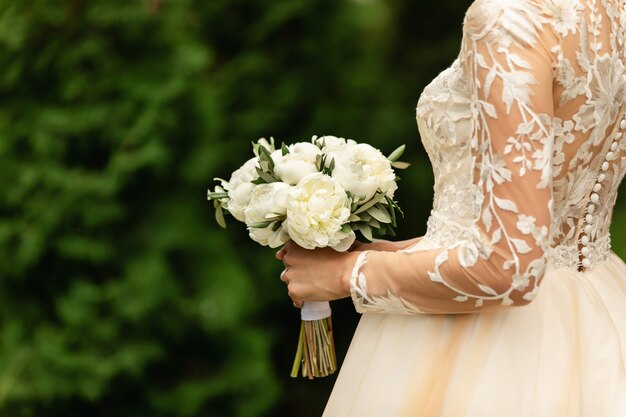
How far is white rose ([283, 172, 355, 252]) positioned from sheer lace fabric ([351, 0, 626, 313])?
65 millimetres

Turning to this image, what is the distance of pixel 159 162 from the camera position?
350 centimetres

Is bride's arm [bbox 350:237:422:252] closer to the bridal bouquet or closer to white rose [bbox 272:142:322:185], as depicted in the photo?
the bridal bouquet

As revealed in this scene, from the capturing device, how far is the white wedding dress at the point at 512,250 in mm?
1162

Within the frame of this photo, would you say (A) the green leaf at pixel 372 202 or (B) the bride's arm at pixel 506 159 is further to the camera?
(A) the green leaf at pixel 372 202

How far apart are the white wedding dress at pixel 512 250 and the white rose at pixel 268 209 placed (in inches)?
6.8

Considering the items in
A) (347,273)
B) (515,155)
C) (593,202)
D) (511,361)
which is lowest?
(511,361)

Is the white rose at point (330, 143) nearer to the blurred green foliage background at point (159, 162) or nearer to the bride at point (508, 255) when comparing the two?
the bride at point (508, 255)

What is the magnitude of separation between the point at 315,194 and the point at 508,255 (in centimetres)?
37

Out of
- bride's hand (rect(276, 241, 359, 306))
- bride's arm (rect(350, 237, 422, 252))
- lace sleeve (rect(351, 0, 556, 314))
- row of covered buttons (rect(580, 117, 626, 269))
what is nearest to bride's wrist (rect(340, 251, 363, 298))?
bride's hand (rect(276, 241, 359, 306))

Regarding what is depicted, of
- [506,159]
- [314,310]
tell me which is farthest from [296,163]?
[506,159]

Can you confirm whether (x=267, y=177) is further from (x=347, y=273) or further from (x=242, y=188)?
(x=347, y=273)

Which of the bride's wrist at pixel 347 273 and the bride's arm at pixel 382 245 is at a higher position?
the bride's wrist at pixel 347 273

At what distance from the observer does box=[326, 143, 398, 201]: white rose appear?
1473mm

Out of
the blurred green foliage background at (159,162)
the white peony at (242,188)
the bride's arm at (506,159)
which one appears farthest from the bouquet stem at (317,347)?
the blurred green foliage background at (159,162)
